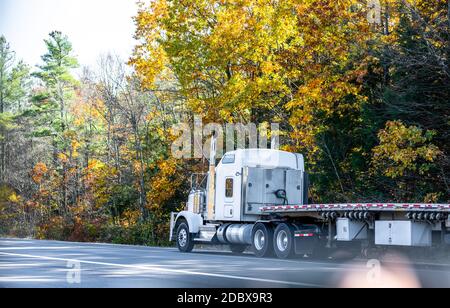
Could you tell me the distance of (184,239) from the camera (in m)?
29.0

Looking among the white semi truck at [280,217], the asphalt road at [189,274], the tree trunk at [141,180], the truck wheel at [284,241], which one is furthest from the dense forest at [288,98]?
the asphalt road at [189,274]

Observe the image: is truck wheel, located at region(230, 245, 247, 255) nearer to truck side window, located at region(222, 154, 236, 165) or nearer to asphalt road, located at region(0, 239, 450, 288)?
truck side window, located at region(222, 154, 236, 165)

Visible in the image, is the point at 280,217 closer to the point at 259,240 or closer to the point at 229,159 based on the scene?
the point at 259,240

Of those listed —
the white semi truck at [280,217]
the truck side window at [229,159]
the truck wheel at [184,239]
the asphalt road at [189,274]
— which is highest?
the truck side window at [229,159]

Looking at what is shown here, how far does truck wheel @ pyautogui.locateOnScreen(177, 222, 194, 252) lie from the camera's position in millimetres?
28688

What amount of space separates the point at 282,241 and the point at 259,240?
4.02 ft

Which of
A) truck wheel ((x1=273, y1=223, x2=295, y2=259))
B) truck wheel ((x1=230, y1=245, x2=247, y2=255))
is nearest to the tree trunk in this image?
truck wheel ((x1=230, y1=245, x2=247, y2=255))

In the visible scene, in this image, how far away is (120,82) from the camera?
49000 mm

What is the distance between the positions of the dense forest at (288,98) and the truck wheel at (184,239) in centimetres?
571

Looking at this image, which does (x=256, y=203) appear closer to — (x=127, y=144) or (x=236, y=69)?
(x=236, y=69)

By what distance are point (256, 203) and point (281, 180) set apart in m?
1.18

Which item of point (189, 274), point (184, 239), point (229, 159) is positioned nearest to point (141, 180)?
point (184, 239)

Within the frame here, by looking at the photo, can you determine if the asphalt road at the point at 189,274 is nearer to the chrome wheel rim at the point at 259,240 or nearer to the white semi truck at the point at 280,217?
the white semi truck at the point at 280,217

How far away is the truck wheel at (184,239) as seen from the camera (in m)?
28.7
